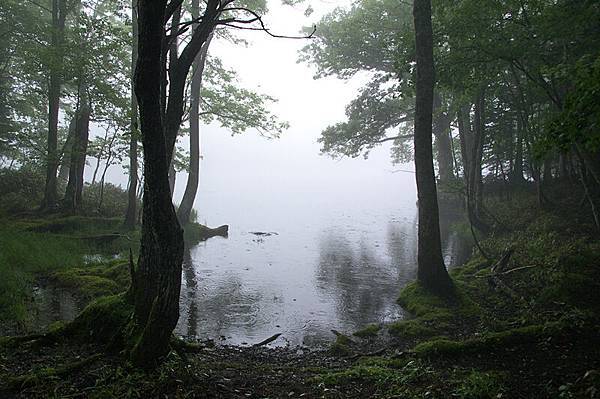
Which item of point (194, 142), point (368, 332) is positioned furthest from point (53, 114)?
point (368, 332)

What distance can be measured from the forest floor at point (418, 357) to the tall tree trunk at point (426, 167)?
0.45m

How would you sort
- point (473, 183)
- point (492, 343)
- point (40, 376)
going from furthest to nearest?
point (473, 183)
point (492, 343)
point (40, 376)

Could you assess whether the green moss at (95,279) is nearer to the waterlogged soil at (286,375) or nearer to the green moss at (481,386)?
the waterlogged soil at (286,375)

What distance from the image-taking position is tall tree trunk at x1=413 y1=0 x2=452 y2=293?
27.8 ft

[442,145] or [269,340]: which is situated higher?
[442,145]

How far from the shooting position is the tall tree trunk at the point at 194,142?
17859 mm

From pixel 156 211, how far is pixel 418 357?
3558 millimetres

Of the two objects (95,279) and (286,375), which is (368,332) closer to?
(286,375)

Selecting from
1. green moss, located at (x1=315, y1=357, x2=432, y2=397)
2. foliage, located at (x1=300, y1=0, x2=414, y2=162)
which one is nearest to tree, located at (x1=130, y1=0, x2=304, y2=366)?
green moss, located at (x1=315, y1=357, x2=432, y2=397)

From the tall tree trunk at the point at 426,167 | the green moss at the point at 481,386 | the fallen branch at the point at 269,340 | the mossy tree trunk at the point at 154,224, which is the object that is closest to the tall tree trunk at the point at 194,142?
the tall tree trunk at the point at 426,167

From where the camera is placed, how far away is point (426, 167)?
28.5ft

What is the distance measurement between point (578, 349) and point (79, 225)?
1295 centimetres

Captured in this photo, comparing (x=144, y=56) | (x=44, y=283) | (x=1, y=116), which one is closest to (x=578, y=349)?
(x=144, y=56)

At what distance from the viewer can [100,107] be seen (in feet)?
46.3
